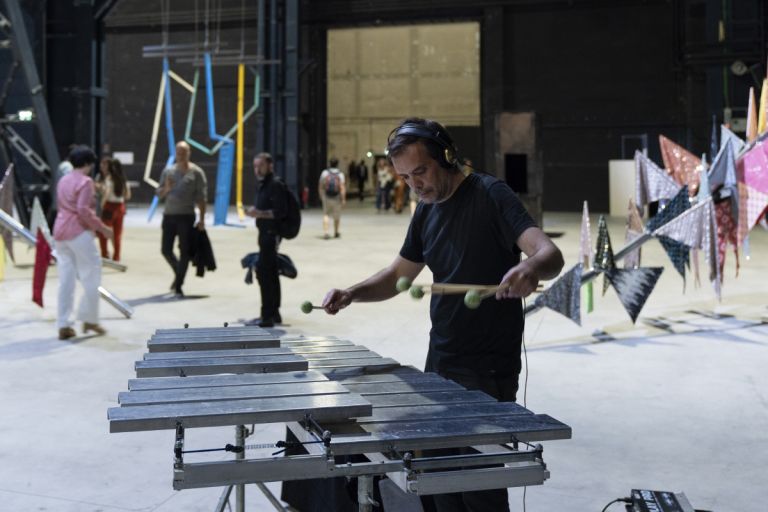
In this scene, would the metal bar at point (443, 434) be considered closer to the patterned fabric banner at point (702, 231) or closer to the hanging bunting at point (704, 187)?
the patterned fabric banner at point (702, 231)

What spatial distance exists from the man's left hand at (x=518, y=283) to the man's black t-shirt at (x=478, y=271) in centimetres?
39

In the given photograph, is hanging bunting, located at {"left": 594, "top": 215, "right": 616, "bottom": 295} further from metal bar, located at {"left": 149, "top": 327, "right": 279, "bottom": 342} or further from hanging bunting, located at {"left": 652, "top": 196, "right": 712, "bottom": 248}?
metal bar, located at {"left": 149, "top": 327, "right": 279, "bottom": 342}

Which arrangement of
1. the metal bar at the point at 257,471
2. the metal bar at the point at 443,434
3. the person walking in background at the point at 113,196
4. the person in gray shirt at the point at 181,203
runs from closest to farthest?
the metal bar at the point at 257,471 < the metal bar at the point at 443,434 < the person in gray shirt at the point at 181,203 < the person walking in background at the point at 113,196

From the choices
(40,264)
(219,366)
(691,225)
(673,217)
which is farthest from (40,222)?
(219,366)

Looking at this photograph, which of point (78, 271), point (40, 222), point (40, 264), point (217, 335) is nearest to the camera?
Answer: point (217, 335)

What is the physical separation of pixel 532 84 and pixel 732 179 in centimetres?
1989

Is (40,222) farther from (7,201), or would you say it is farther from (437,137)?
(437,137)

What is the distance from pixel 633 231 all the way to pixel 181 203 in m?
5.11

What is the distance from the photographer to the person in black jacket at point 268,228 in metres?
9.05

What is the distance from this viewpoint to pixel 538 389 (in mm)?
6676

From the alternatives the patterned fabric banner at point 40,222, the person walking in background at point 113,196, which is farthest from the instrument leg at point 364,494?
the person walking in background at point 113,196

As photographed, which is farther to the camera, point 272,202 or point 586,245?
point 272,202

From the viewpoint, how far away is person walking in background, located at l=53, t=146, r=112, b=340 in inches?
320

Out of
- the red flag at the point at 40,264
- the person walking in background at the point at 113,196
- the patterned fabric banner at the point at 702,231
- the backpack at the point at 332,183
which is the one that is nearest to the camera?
the patterned fabric banner at the point at 702,231
